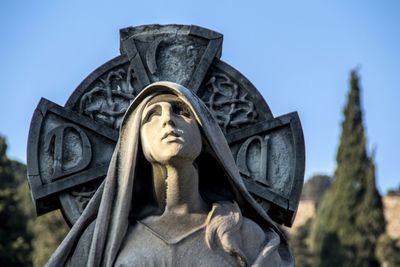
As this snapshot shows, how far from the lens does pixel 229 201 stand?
31.5ft

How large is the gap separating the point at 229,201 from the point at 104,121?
167cm

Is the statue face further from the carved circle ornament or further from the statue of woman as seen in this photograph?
the carved circle ornament

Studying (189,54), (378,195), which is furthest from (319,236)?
(189,54)

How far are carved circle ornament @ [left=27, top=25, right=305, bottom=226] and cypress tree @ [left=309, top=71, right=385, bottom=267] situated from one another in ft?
191

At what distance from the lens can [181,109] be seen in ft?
31.2

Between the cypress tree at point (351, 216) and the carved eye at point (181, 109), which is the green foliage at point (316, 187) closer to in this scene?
the cypress tree at point (351, 216)

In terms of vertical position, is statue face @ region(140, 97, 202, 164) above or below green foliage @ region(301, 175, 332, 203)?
above

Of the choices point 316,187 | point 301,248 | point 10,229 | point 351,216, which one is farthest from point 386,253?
point 316,187

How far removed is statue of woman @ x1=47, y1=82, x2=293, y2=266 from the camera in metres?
9.21

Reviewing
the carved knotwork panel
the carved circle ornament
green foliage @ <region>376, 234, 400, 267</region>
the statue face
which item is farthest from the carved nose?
green foliage @ <region>376, 234, 400, 267</region>

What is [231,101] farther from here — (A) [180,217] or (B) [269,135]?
(A) [180,217]

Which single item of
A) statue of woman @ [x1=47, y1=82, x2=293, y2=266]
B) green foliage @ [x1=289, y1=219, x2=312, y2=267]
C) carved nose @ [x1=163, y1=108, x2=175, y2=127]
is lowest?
green foliage @ [x1=289, y1=219, x2=312, y2=267]

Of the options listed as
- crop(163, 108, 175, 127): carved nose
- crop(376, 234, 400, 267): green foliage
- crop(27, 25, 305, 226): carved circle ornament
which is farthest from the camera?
crop(376, 234, 400, 267): green foliage

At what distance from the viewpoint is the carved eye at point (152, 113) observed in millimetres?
9469
